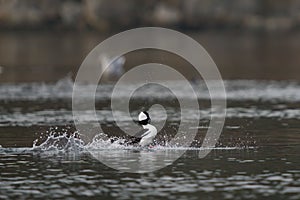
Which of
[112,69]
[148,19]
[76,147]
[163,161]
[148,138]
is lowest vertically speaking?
[163,161]

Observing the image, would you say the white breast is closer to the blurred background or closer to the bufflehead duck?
the bufflehead duck

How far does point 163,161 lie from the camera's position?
2320cm

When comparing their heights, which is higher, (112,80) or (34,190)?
(112,80)

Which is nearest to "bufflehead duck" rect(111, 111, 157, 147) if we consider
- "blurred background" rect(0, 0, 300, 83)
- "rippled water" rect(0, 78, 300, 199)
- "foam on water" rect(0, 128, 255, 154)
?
"foam on water" rect(0, 128, 255, 154)

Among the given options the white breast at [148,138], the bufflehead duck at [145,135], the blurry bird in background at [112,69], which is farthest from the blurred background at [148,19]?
the white breast at [148,138]

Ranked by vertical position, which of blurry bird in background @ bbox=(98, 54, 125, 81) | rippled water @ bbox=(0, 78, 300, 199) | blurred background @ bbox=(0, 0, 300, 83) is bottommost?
rippled water @ bbox=(0, 78, 300, 199)

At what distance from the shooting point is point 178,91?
4425 cm

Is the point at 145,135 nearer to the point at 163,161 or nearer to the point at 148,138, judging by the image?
the point at 148,138

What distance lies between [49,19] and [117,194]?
254 feet

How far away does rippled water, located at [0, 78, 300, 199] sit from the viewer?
1977 cm

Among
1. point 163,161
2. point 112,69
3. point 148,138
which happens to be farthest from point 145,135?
point 112,69

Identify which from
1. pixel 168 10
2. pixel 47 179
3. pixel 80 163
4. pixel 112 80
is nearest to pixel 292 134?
pixel 80 163

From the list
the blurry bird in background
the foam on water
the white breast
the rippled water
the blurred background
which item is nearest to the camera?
the rippled water

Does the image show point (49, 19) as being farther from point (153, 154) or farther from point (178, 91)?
point (153, 154)
